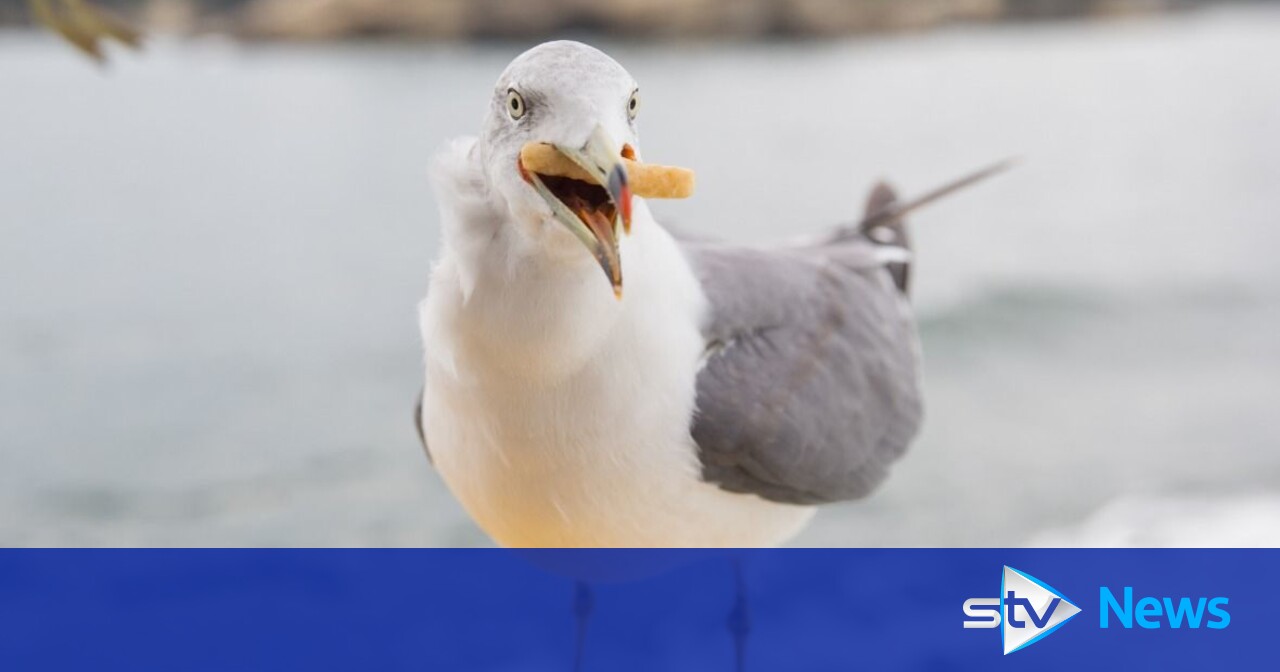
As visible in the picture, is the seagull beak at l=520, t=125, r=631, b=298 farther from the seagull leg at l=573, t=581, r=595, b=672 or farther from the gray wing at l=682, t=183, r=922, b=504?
the seagull leg at l=573, t=581, r=595, b=672

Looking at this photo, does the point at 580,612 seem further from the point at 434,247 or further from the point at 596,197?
the point at 596,197

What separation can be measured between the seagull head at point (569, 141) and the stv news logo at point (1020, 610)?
2.24 ft

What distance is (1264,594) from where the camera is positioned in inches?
68.7

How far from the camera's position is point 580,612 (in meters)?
1.42

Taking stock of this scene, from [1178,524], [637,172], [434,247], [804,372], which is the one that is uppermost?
[1178,524]

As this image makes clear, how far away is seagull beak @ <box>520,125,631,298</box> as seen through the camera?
2.32 feet

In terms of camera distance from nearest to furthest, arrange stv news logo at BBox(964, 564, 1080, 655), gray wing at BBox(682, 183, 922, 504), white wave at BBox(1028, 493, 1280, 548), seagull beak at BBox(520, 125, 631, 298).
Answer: seagull beak at BBox(520, 125, 631, 298) < gray wing at BBox(682, 183, 922, 504) < stv news logo at BBox(964, 564, 1080, 655) < white wave at BBox(1028, 493, 1280, 548)

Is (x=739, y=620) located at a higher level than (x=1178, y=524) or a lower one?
lower

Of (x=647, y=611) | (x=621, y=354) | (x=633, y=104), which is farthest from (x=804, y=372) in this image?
(x=647, y=611)

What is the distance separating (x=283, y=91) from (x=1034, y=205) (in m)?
2.80

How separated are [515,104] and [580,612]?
2.41ft

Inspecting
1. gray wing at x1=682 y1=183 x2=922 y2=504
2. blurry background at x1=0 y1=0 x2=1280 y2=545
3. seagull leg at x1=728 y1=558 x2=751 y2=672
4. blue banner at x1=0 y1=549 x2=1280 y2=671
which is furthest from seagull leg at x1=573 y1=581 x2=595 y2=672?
blurry background at x1=0 y1=0 x2=1280 y2=545

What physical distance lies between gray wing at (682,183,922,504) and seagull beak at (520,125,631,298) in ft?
1.10

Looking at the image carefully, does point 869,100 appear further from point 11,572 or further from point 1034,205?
point 11,572
